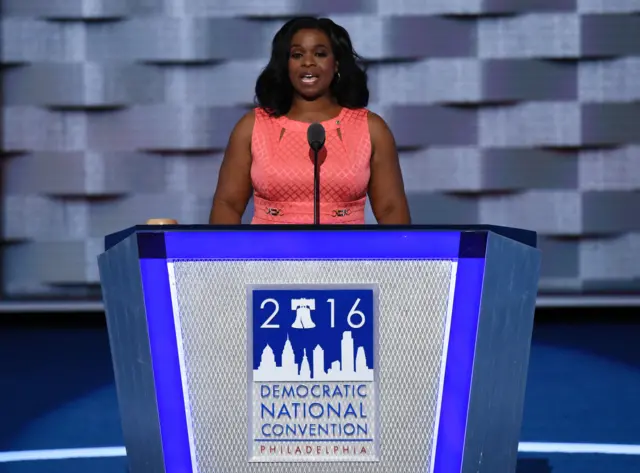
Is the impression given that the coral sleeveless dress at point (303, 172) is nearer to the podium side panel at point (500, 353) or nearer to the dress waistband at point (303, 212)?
the dress waistband at point (303, 212)

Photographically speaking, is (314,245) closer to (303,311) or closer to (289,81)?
(303,311)

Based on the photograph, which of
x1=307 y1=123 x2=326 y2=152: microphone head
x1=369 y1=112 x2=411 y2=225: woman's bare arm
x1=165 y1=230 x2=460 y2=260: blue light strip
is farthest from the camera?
x1=369 y1=112 x2=411 y2=225: woman's bare arm

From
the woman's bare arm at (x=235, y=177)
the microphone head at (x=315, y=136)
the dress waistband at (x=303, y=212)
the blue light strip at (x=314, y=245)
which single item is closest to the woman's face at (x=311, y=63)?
the woman's bare arm at (x=235, y=177)

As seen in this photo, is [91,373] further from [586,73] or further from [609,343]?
[586,73]

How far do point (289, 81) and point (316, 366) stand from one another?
0.91 meters

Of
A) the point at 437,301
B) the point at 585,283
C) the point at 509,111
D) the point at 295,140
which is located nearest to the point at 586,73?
the point at 509,111

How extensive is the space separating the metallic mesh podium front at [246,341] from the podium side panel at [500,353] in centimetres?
6

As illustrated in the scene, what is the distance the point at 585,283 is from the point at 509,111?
716 mm

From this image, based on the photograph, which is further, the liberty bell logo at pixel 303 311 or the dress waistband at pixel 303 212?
the dress waistband at pixel 303 212

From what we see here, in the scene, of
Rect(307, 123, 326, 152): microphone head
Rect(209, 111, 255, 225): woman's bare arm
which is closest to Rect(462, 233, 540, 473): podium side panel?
Rect(307, 123, 326, 152): microphone head

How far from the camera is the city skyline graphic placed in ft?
6.41

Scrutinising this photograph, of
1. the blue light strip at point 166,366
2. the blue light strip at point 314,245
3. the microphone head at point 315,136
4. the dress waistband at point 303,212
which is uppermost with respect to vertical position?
the microphone head at point 315,136

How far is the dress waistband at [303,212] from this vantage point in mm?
2570

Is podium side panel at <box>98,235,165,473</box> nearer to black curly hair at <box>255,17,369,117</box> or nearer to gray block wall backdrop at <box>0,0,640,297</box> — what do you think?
black curly hair at <box>255,17,369,117</box>
